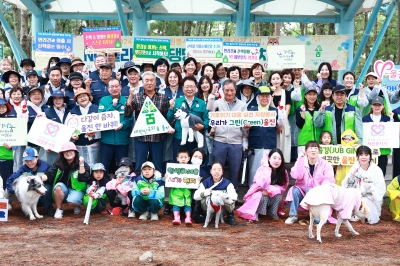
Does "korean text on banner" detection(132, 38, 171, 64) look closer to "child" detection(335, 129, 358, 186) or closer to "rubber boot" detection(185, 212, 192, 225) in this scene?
"child" detection(335, 129, 358, 186)

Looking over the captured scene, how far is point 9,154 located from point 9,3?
40.2ft

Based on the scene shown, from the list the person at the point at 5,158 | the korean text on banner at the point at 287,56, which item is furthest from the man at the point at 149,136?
the korean text on banner at the point at 287,56

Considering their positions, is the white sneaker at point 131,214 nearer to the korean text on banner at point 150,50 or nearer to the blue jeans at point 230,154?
the blue jeans at point 230,154

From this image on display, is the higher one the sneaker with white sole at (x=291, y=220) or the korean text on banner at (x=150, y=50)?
the korean text on banner at (x=150, y=50)

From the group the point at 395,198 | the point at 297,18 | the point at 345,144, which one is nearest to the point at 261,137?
the point at 345,144

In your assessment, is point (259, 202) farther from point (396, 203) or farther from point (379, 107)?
point (379, 107)

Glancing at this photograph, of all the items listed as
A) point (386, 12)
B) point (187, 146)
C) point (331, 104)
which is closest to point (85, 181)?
point (187, 146)

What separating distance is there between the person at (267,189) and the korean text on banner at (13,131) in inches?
137

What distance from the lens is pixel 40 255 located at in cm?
569

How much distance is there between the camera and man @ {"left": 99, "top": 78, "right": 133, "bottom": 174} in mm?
8250

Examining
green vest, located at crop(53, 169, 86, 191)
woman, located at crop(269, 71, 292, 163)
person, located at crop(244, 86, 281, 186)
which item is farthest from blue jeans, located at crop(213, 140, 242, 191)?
green vest, located at crop(53, 169, 86, 191)

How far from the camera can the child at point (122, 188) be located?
25.5 feet

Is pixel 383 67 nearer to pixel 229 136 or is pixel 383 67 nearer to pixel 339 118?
pixel 339 118

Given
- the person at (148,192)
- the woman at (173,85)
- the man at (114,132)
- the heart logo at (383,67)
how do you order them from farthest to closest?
the heart logo at (383,67), the woman at (173,85), the man at (114,132), the person at (148,192)
